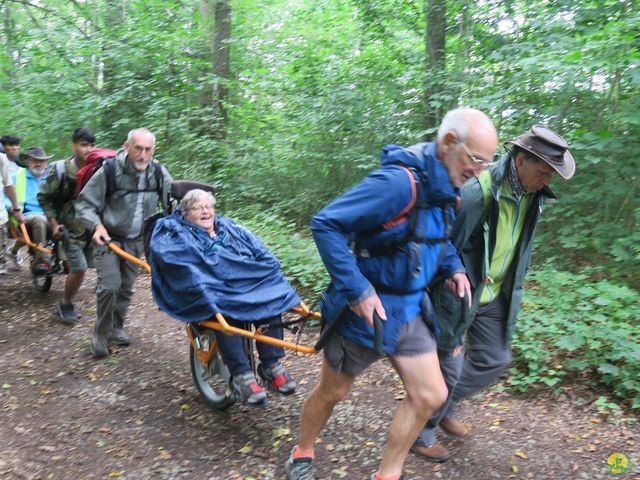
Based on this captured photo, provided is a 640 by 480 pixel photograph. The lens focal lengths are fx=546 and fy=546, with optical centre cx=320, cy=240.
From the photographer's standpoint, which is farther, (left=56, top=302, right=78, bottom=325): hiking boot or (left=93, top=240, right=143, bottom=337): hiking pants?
(left=56, top=302, right=78, bottom=325): hiking boot

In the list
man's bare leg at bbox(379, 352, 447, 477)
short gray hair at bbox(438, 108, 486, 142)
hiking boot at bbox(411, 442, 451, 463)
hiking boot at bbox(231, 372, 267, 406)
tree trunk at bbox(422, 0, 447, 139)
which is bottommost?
hiking boot at bbox(411, 442, 451, 463)

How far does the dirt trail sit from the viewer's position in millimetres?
3484

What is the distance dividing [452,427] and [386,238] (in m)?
1.83

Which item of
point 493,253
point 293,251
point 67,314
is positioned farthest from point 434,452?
point 67,314

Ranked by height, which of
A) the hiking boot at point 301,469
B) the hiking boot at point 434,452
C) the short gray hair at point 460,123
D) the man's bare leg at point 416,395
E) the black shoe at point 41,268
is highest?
the short gray hair at point 460,123

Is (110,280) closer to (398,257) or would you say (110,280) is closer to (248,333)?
(248,333)

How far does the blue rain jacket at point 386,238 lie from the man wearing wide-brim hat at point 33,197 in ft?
18.5

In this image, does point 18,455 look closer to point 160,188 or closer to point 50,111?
point 160,188

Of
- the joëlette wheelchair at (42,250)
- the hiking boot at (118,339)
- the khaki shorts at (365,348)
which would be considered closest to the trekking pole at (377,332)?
the khaki shorts at (365,348)

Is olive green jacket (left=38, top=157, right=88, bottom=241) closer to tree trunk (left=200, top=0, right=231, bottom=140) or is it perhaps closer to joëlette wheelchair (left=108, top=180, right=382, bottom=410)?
joëlette wheelchair (left=108, top=180, right=382, bottom=410)

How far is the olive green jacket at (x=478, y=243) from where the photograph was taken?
3.13 m

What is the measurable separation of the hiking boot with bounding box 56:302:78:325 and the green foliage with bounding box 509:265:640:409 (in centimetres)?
473

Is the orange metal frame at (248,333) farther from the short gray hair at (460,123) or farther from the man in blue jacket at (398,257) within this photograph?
the short gray hair at (460,123)

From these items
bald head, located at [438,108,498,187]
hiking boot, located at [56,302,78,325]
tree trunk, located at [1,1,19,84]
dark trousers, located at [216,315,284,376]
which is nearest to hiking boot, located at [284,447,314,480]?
dark trousers, located at [216,315,284,376]
